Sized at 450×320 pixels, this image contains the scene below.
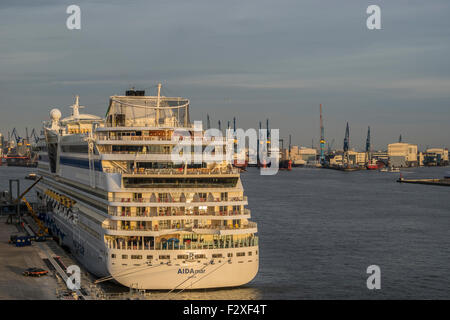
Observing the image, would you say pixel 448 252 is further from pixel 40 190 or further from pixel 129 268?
pixel 40 190

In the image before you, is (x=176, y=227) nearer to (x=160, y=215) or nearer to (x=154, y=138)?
(x=160, y=215)

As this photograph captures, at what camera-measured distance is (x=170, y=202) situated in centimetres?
3547

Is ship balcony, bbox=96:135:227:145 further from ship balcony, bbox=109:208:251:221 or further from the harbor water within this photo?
the harbor water

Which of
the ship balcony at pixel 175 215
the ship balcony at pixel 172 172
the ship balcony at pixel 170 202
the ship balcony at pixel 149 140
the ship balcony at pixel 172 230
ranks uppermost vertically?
the ship balcony at pixel 149 140

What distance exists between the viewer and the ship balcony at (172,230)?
3453cm

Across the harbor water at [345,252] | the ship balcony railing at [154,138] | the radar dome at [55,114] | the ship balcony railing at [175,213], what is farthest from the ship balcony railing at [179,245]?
the radar dome at [55,114]

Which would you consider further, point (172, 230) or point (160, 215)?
point (160, 215)

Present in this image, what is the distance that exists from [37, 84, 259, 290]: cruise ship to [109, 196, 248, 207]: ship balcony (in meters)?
0.05

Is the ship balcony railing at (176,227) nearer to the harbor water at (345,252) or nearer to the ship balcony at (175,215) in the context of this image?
the ship balcony at (175,215)

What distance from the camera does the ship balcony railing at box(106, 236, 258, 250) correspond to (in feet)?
112

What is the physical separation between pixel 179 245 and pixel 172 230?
3.18 feet

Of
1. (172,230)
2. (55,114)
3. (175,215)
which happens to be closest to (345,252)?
(175,215)

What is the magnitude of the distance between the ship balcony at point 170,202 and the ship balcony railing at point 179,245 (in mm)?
2008
